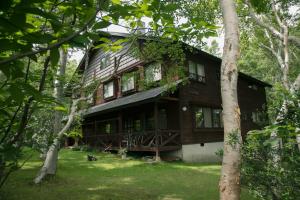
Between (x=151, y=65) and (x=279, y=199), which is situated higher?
(x=151, y=65)

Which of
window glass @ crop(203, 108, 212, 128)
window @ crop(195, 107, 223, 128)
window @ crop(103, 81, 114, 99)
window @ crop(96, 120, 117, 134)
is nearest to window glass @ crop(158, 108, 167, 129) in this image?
window @ crop(195, 107, 223, 128)

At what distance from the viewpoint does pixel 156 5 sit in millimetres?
1921

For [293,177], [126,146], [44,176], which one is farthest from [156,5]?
[126,146]

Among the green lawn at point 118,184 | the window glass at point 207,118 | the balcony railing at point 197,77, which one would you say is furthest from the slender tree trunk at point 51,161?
the window glass at point 207,118

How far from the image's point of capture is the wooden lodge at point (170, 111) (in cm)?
1617

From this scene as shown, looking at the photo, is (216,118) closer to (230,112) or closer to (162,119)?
(162,119)

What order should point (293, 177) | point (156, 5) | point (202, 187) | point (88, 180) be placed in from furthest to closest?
point (88, 180) < point (202, 187) < point (293, 177) < point (156, 5)

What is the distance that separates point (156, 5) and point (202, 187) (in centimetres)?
826

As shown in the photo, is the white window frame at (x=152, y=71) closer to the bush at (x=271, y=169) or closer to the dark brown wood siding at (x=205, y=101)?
the dark brown wood siding at (x=205, y=101)

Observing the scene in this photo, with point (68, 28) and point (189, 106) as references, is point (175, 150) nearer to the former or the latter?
point (189, 106)

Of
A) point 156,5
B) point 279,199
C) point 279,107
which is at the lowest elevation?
point 279,199

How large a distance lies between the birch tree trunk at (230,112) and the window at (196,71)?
44.2 feet

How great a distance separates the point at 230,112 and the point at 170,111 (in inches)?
523

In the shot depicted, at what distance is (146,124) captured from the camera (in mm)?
19156
